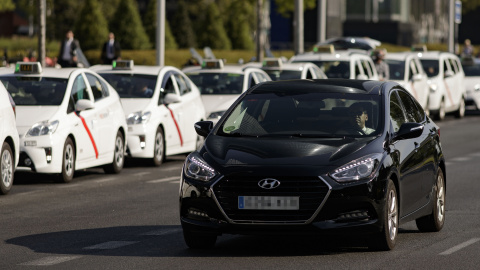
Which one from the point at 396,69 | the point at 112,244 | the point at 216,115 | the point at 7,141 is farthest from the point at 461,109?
the point at 112,244

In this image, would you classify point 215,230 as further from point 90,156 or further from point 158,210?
point 90,156

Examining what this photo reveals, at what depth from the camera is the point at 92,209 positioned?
558 inches

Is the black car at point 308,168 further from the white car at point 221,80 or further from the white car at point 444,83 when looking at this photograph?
the white car at point 444,83

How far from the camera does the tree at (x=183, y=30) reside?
7038 cm

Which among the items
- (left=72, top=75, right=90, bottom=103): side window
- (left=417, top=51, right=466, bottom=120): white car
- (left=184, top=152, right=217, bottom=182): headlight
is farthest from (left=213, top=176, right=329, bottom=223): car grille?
(left=417, top=51, right=466, bottom=120): white car

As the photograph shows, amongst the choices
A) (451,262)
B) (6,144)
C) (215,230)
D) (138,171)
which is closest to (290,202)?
(215,230)

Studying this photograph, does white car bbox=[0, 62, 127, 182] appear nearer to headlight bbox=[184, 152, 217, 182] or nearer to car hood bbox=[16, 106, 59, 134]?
car hood bbox=[16, 106, 59, 134]

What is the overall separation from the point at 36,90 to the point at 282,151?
8113 mm

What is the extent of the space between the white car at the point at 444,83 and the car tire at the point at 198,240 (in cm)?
2372

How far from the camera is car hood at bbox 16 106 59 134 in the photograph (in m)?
16.8

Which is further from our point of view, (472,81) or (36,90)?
(472,81)

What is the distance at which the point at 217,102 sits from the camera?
914 inches

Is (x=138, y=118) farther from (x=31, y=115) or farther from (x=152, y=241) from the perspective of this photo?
(x=152, y=241)

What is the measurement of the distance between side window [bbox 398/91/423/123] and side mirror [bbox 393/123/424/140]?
82cm
